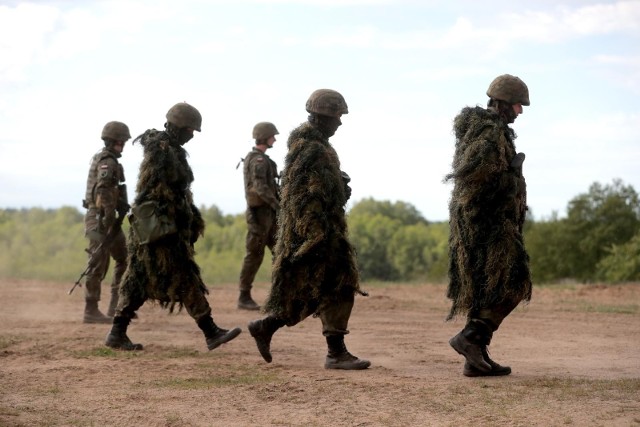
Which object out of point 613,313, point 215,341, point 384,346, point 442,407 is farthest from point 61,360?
point 613,313

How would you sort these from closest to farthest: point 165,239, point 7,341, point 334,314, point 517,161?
point 517,161
point 334,314
point 165,239
point 7,341

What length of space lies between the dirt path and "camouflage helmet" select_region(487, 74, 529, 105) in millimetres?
2308

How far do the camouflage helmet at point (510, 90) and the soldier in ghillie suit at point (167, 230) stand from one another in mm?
3090

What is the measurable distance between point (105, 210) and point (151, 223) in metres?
2.98

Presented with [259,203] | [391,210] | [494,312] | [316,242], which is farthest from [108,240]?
[391,210]

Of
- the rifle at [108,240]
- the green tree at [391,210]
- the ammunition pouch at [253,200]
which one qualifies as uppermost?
the green tree at [391,210]

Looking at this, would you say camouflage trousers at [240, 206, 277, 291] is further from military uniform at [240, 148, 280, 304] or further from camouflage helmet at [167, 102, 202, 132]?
camouflage helmet at [167, 102, 202, 132]

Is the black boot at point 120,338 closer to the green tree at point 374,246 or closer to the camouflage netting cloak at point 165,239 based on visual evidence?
the camouflage netting cloak at point 165,239

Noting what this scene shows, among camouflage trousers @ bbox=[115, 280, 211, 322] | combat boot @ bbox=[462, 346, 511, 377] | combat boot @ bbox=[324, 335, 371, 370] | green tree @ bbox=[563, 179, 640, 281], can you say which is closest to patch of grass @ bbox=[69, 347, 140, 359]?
camouflage trousers @ bbox=[115, 280, 211, 322]

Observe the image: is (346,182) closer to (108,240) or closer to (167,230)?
(167,230)

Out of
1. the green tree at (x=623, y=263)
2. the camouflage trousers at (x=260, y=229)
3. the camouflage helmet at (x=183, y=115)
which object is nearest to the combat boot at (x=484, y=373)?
A: the camouflage helmet at (x=183, y=115)

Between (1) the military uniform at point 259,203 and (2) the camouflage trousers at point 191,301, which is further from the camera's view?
(1) the military uniform at point 259,203

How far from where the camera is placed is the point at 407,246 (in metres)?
28.2

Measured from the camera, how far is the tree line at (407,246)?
23.9 m
